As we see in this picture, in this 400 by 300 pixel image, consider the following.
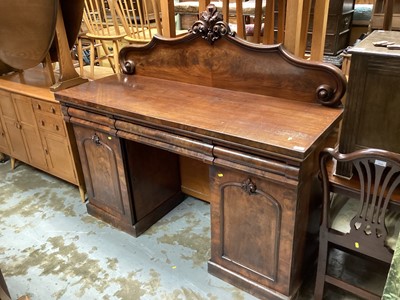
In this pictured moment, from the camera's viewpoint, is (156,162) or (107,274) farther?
(156,162)

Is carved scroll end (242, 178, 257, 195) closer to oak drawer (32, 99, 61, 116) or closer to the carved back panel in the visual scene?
the carved back panel

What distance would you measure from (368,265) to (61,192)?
2273 mm

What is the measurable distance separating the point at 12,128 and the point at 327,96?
2.48 m

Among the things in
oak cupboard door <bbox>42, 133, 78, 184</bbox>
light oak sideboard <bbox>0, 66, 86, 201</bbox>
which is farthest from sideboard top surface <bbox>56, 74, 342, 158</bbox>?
oak cupboard door <bbox>42, 133, 78, 184</bbox>

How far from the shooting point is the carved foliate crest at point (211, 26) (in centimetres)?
180

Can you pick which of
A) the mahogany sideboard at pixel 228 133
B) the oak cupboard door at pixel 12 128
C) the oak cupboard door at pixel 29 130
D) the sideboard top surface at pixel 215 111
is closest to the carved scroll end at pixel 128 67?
the mahogany sideboard at pixel 228 133

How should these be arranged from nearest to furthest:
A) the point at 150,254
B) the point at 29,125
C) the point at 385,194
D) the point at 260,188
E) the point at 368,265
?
the point at 385,194 < the point at 260,188 < the point at 368,265 < the point at 150,254 < the point at 29,125

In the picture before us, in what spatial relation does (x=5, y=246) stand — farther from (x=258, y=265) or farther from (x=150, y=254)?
(x=258, y=265)

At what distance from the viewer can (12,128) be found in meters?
2.87

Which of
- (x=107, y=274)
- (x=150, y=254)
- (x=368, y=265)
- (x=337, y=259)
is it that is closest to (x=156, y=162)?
(x=150, y=254)

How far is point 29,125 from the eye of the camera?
2682mm

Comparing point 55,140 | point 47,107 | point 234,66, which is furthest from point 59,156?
point 234,66

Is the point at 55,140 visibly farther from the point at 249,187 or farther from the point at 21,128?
the point at 249,187

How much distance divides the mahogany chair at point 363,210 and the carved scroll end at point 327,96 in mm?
344
